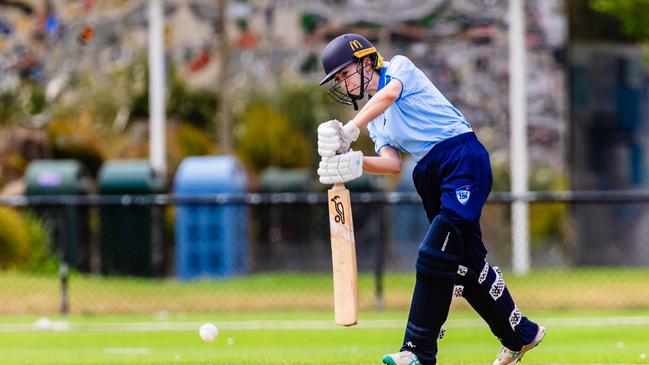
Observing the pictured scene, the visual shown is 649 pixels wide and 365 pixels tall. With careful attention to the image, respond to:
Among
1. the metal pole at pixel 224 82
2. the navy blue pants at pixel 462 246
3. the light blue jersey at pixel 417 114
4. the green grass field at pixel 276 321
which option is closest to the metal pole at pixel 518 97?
the green grass field at pixel 276 321

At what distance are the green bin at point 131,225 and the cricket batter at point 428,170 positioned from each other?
8.65 m

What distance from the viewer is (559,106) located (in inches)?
787

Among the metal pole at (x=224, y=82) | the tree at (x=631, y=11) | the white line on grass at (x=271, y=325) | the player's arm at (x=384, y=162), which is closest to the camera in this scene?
the player's arm at (x=384, y=162)

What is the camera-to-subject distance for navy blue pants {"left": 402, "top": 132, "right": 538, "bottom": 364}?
725 cm

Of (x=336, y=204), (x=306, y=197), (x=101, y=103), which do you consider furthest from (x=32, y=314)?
(x=336, y=204)

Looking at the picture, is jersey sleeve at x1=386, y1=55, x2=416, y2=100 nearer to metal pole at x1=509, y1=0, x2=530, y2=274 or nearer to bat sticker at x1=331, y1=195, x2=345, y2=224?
bat sticker at x1=331, y1=195, x2=345, y2=224

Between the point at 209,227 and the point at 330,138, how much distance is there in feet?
34.7

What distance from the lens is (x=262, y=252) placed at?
755 inches

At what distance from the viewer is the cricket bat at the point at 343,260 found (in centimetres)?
717

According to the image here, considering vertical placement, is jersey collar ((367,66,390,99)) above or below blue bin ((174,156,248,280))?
above

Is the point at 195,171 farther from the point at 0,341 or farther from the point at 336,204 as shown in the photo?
the point at 336,204

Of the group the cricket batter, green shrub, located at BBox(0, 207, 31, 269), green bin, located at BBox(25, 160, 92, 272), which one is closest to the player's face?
the cricket batter

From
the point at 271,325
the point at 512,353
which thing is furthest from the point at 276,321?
the point at 512,353

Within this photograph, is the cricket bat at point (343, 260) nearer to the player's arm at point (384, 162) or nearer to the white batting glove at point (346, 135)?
the white batting glove at point (346, 135)
